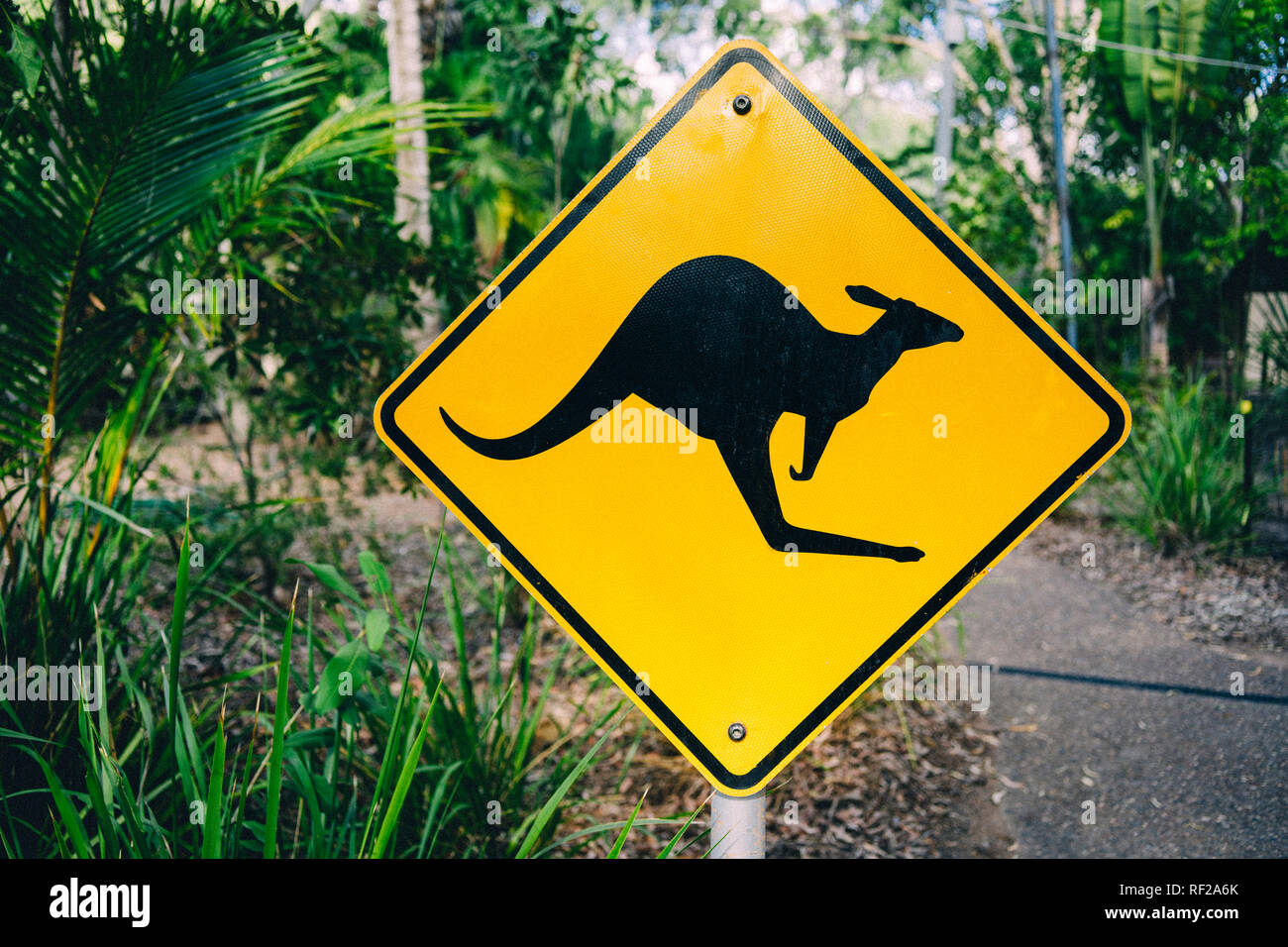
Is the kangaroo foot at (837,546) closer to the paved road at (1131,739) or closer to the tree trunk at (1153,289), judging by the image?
the paved road at (1131,739)

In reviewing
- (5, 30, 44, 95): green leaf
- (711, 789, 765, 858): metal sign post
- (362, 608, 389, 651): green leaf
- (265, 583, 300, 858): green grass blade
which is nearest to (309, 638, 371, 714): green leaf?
(362, 608, 389, 651): green leaf

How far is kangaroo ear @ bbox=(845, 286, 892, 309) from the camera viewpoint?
1391mm

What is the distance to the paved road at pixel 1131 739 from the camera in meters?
3.03

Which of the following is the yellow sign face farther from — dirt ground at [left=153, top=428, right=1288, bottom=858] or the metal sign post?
dirt ground at [left=153, top=428, right=1288, bottom=858]

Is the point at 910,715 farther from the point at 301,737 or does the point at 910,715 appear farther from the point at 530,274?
the point at 530,274

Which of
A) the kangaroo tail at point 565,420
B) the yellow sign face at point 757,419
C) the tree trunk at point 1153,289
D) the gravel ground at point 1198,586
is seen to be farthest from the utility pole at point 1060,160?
the kangaroo tail at point 565,420

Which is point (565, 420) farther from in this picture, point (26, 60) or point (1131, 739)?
point (1131, 739)

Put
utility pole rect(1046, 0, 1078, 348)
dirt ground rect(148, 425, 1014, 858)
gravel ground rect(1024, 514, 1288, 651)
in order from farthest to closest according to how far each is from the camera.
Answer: utility pole rect(1046, 0, 1078, 348)
gravel ground rect(1024, 514, 1288, 651)
dirt ground rect(148, 425, 1014, 858)

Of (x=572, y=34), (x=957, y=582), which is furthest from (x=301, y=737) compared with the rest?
(x=572, y=34)

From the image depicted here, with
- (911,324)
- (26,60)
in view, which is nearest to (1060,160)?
(911,324)

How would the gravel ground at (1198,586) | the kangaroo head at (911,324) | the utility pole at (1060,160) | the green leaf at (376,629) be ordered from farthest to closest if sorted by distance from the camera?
the utility pole at (1060,160), the gravel ground at (1198,586), the green leaf at (376,629), the kangaroo head at (911,324)

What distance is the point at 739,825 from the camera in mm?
1397

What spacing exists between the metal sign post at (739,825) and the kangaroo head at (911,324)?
787 mm

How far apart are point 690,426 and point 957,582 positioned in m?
0.51
